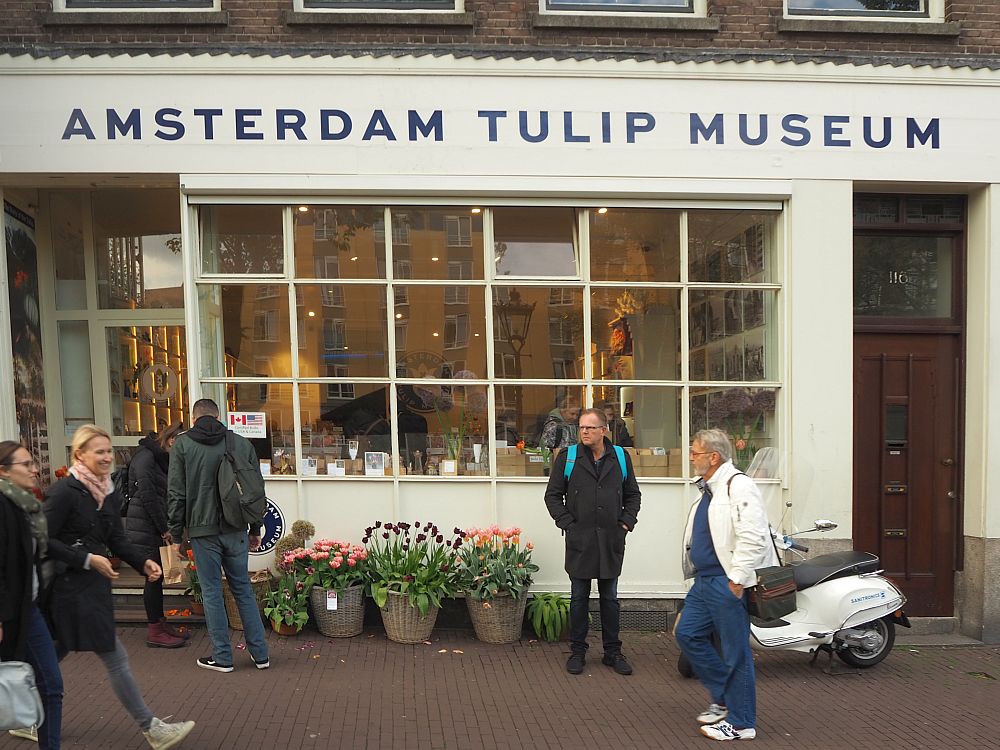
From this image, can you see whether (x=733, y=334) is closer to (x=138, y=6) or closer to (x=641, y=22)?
(x=641, y=22)

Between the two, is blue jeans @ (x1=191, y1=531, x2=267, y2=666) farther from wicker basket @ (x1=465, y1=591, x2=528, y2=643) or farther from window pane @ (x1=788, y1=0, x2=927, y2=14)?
window pane @ (x1=788, y1=0, x2=927, y2=14)

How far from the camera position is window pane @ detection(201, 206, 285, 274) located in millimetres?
6637

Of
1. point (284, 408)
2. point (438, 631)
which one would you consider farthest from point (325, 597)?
point (284, 408)

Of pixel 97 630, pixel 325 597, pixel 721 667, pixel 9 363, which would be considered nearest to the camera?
pixel 97 630

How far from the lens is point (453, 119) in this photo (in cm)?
642

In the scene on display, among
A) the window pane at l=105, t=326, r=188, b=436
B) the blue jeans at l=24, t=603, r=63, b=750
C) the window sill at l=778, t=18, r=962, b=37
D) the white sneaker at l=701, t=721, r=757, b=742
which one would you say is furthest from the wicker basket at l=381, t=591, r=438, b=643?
the window sill at l=778, t=18, r=962, b=37

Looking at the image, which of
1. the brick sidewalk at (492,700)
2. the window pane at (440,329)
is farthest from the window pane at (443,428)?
the brick sidewalk at (492,700)

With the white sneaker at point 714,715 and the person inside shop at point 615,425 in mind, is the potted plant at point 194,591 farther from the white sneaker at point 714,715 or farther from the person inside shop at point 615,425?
the white sneaker at point 714,715

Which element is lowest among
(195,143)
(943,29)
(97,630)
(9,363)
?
(97,630)

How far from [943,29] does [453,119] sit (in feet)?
14.5

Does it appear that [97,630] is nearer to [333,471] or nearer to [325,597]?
[325,597]

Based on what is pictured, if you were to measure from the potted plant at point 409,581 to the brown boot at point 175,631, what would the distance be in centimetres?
151

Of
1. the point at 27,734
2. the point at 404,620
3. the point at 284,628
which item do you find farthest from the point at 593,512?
the point at 27,734

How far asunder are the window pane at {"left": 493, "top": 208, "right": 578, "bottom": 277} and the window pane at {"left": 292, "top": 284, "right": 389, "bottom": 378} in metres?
1.16
